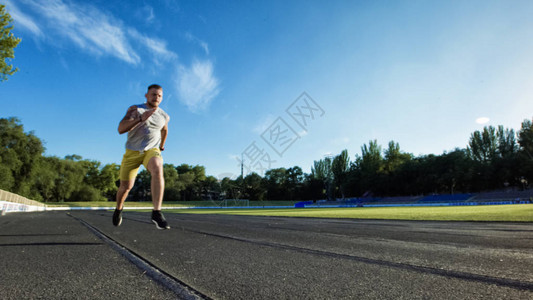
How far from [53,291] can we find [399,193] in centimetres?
7051

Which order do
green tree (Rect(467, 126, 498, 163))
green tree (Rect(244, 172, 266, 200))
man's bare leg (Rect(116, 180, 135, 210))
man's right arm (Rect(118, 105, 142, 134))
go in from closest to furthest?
man's right arm (Rect(118, 105, 142, 134)), man's bare leg (Rect(116, 180, 135, 210)), green tree (Rect(467, 126, 498, 163)), green tree (Rect(244, 172, 266, 200))

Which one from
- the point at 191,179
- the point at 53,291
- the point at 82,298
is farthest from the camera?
the point at 191,179

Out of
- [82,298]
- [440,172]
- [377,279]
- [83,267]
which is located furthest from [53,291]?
[440,172]

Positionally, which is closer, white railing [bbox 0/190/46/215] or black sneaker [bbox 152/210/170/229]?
black sneaker [bbox 152/210/170/229]

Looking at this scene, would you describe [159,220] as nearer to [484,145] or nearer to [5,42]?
[5,42]

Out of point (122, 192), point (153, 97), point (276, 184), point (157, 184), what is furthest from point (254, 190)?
point (153, 97)

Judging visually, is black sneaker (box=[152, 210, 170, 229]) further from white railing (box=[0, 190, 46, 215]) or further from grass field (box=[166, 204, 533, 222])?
white railing (box=[0, 190, 46, 215])

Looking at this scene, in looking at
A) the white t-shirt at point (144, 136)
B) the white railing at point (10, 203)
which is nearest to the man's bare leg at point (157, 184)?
the white t-shirt at point (144, 136)

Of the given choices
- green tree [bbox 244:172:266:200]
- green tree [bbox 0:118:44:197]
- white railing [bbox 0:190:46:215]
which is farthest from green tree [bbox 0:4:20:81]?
green tree [bbox 244:172:266:200]

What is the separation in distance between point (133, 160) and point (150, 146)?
32cm

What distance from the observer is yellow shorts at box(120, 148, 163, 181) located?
3785 mm

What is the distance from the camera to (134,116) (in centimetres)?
339

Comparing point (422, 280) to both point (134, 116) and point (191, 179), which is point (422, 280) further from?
point (191, 179)

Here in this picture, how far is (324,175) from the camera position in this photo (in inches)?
3059
